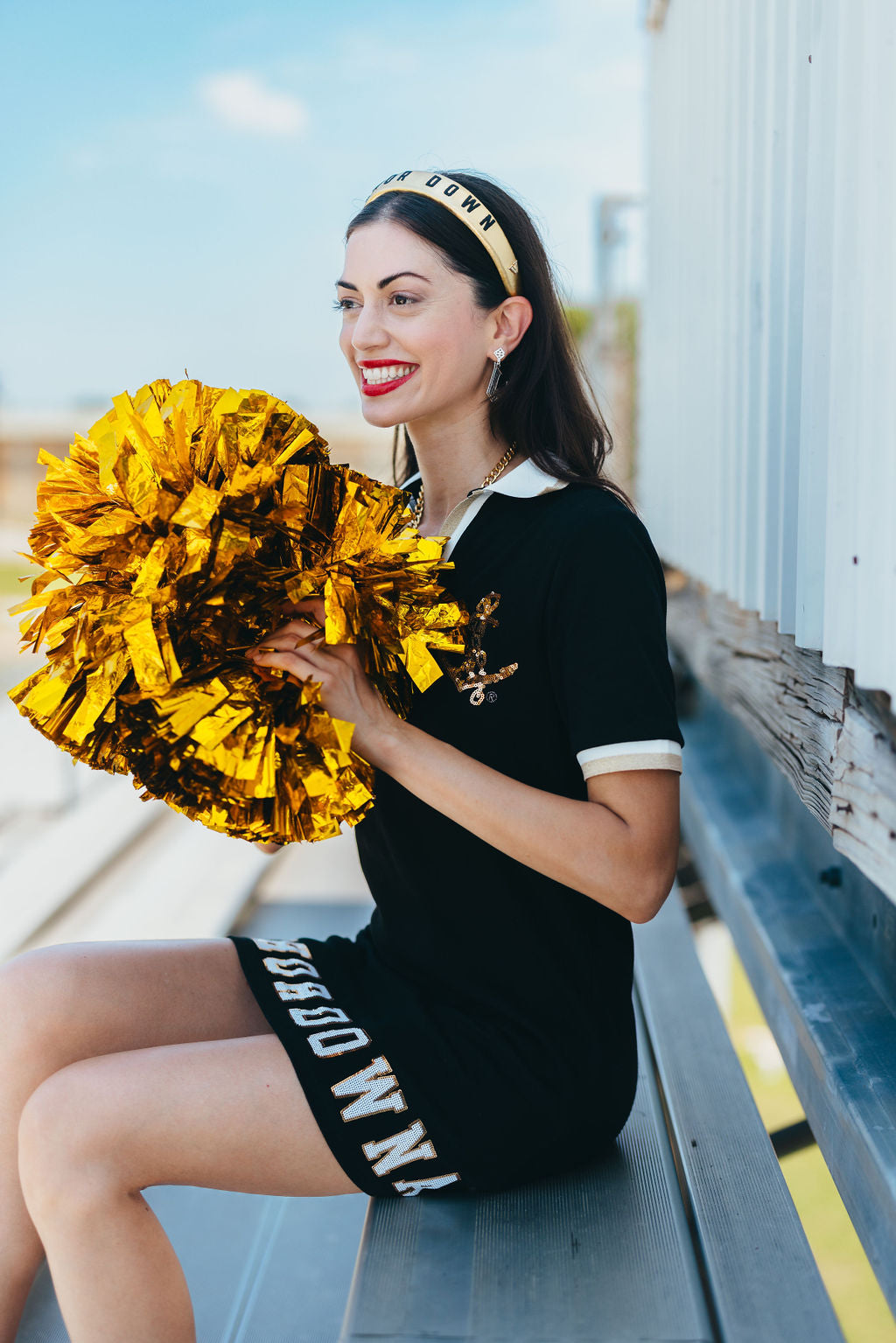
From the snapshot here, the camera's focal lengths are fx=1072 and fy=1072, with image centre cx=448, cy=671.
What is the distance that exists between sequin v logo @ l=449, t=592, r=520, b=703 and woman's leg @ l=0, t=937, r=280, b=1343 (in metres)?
0.51

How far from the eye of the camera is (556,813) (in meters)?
1.14

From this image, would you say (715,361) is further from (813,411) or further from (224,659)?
(224,659)

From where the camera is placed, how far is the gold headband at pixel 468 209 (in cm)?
140

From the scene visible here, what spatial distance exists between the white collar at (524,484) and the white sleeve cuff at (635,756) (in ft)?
1.22

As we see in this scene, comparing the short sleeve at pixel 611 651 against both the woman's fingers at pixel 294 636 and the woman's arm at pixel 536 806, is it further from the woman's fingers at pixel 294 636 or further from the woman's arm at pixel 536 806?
the woman's fingers at pixel 294 636

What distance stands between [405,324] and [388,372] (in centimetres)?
6

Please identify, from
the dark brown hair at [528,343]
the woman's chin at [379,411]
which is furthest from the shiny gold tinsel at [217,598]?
the dark brown hair at [528,343]

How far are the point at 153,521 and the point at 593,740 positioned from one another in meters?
0.51

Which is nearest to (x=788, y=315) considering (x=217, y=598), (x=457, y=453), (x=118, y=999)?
(x=457, y=453)

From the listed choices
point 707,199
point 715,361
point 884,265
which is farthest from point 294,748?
point 707,199

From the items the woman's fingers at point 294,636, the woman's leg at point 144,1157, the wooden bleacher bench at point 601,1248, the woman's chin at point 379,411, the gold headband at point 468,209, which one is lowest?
the wooden bleacher bench at point 601,1248

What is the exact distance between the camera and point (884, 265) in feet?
3.63

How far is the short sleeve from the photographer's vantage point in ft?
3.70

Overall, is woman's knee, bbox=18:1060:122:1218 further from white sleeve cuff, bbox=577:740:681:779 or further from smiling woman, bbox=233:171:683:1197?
white sleeve cuff, bbox=577:740:681:779
